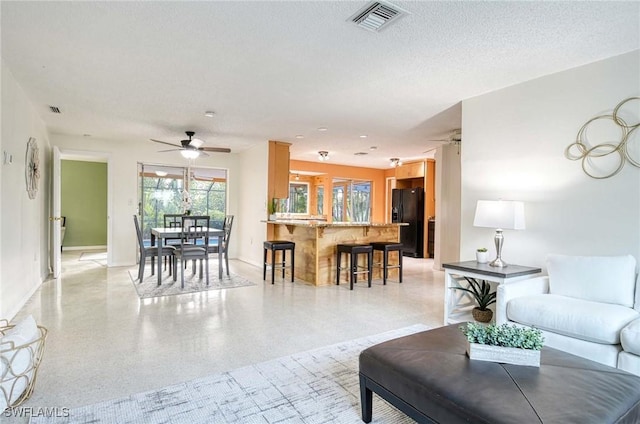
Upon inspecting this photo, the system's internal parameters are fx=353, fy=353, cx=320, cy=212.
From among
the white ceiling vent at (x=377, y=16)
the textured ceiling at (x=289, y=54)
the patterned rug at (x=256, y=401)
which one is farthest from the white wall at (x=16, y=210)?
the white ceiling vent at (x=377, y=16)

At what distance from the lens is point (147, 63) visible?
122 inches

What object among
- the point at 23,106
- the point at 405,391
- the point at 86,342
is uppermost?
the point at 23,106

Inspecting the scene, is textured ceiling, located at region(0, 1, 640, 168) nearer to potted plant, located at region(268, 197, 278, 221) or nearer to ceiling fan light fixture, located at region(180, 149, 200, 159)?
ceiling fan light fixture, located at region(180, 149, 200, 159)

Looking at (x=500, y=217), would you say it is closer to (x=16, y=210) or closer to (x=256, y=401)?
(x=256, y=401)

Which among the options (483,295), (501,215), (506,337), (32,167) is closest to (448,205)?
(483,295)

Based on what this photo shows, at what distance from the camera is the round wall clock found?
4.21 m

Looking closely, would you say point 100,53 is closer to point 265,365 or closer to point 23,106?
point 23,106

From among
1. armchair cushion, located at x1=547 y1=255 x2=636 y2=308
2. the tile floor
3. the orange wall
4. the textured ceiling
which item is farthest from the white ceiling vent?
the orange wall

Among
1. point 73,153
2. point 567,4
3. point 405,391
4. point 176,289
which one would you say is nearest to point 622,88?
point 567,4

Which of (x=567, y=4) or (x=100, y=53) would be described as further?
(x=100, y=53)

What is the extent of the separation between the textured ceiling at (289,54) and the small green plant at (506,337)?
1891 millimetres

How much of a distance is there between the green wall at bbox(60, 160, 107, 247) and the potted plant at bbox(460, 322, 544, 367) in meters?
10.5

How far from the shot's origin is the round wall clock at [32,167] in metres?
4.21

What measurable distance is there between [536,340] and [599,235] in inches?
72.5
